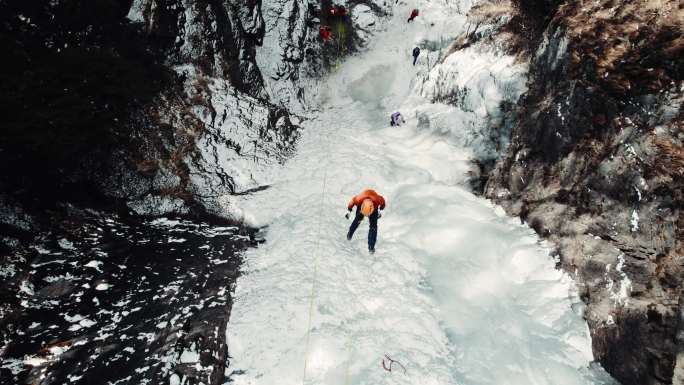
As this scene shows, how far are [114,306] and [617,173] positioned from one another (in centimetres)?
936

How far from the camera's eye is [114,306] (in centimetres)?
654

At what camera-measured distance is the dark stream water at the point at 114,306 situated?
5.43m

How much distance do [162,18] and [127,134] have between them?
5252 millimetres

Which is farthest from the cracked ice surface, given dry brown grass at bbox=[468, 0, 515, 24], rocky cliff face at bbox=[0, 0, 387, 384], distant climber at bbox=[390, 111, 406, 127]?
distant climber at bbox=[390, 111, 406, 127]

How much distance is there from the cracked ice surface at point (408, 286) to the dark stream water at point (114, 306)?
56 centimetres

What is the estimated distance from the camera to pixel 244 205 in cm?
1027

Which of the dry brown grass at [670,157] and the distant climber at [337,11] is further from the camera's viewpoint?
the distant climber at [337,11]

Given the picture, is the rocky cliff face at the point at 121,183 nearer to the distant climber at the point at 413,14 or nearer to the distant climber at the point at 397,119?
the distant climber at the point at 397,119

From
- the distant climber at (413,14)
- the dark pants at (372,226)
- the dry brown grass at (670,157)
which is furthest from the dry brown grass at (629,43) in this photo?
the distant climber at (413,14)

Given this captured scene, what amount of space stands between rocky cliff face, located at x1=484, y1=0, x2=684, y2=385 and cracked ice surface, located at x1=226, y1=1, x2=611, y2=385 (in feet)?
1.80

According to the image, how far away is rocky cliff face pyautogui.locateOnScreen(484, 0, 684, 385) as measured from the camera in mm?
5047

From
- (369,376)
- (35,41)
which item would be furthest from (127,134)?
(369,376)

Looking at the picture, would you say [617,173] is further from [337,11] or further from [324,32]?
[337,11]

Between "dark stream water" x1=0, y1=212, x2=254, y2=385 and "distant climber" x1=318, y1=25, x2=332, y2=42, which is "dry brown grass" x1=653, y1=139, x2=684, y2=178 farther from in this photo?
"distant climber" x1=318, y1=25, x2=332, y2=42
